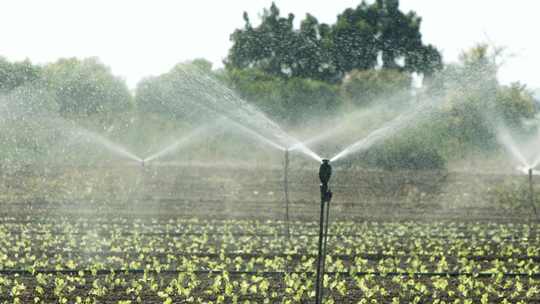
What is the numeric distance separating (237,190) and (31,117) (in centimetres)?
950

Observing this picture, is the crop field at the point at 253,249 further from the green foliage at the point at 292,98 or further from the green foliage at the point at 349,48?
the green foliage at the point at 349,48

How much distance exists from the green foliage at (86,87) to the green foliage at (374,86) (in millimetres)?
8457

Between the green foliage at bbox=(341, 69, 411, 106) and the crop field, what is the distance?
32.0ft

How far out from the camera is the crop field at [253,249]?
984 cm

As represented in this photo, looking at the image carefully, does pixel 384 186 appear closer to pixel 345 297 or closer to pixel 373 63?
pixel 345 297

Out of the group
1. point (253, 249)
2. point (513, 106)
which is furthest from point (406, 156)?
point (253, 249)

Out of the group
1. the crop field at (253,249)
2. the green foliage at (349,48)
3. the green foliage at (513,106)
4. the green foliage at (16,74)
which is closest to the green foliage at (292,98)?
the green foliage at (349,48)

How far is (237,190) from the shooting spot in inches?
883

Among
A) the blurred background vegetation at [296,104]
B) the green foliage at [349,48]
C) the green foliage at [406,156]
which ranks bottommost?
the green foliage at [406,156]

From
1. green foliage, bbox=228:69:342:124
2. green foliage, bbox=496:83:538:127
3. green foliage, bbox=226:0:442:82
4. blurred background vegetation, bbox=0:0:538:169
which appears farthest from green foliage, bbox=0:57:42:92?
green foliage, bbox=496:83:538:127

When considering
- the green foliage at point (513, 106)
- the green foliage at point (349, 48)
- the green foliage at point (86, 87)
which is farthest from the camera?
the green foliage at point (349, 48)

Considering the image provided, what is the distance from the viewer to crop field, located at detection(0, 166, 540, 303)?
9836 mm

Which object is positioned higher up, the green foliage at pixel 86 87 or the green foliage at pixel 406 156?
the green foliage at pixel 86 87

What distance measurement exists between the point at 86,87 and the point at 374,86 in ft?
34.5
